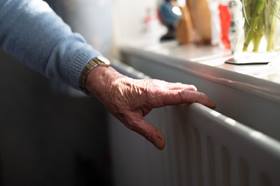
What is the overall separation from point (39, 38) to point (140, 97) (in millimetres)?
251

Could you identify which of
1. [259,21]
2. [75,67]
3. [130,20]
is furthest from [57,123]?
[259,21]

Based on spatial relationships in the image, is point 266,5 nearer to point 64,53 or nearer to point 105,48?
point 64,53

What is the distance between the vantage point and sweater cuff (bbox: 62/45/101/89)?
0.74 meters

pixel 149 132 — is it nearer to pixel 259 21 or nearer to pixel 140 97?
pixel 140 97

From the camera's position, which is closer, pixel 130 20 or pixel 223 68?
pixel 223 68

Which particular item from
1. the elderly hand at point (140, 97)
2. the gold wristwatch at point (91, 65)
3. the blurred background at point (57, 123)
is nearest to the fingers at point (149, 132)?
the elderly hand at point (140, 97)

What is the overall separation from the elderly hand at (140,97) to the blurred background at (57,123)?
54cm

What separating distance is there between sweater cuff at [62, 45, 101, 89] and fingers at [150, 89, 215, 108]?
0.17 metres

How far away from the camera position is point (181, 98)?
2.09ft

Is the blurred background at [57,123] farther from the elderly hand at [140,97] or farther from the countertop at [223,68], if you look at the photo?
the elderly hand at [140,97]

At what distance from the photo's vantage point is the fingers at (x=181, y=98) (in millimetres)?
635

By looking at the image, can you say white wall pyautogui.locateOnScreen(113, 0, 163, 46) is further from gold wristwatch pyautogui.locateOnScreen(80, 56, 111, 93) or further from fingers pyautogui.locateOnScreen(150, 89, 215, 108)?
fingers pyautogui.locateOnScreen(150, 89, 215, 108)

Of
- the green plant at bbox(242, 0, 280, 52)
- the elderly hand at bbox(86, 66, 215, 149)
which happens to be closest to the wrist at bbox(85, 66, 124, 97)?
the elderly hand at bbox(86, 66, 215, 149)

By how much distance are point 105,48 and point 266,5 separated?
68 cm
